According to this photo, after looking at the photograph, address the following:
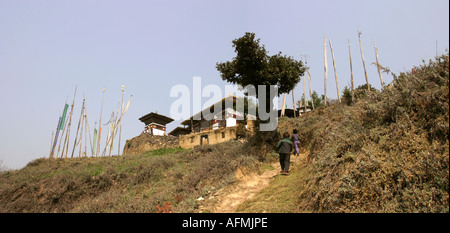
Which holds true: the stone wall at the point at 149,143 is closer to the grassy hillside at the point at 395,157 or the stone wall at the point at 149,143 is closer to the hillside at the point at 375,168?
the hillside at the point at 375,168

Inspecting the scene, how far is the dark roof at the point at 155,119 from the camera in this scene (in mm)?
40475

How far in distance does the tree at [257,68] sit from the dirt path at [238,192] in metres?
7.08

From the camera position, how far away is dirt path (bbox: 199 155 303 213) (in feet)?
25.7

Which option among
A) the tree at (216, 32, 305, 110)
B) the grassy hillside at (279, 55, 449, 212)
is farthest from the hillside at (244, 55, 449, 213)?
the tree at (216, 32, 305, 110)

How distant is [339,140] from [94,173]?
17.6 meters

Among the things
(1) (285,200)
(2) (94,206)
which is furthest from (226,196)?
(2) (94,206)

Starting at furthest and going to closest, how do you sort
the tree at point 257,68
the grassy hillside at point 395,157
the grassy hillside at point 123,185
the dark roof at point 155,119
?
the dark roof at point 155,119 < the tree at point 257,68 < the grassy hillside at point 123,185 < the grassy hillside at point 395,157

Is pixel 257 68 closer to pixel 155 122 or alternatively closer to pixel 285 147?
pixel 285 147

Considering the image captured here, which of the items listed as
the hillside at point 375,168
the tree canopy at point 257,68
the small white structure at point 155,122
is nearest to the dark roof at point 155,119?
the small white structure at point 155,122

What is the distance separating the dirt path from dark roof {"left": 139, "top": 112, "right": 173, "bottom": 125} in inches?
1266

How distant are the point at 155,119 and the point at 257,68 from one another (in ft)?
92.7

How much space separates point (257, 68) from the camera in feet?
53.2

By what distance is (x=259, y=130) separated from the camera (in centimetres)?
1634
